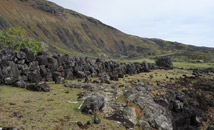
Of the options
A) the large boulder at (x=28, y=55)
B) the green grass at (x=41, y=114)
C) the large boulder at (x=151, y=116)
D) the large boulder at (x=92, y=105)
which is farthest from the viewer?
the large boulder at (x=28, y=55)

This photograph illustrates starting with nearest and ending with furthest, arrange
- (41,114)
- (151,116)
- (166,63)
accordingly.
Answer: (41,114)
(151,116)
(166,63)

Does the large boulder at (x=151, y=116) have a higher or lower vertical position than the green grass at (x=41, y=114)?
lower

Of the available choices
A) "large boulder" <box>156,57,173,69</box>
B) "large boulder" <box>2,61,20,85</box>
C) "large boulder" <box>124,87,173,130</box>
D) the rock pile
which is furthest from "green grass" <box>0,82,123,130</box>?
"large boulder" <box>156,57,173,69</box>

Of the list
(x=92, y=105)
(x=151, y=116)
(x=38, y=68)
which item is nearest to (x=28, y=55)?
(x=38, y=68)

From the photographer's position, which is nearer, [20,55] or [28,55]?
[20,55]

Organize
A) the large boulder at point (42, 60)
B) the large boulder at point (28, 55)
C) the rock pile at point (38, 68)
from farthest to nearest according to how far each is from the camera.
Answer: the large boulder at point (42, 60), the large boulder at point (28, 55), the rock pile at point (38, 68)

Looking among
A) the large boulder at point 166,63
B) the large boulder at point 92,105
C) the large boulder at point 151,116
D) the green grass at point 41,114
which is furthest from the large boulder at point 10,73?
the large boulder at point 166,63

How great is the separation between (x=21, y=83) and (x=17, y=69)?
3.26m

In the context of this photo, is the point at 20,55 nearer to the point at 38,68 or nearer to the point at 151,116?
the point at 38,68

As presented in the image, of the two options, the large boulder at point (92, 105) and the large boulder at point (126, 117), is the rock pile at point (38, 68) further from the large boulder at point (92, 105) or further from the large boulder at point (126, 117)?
the large boulder at point (126, 117)

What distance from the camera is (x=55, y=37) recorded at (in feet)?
631

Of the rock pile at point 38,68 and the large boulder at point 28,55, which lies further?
the large boulder at point 28,55

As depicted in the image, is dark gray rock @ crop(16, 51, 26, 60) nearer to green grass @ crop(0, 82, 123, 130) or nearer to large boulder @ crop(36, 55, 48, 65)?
large boulder @ crop(36, 55, 48, 65)

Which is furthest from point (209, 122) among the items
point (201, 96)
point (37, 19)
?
point (37, 19)
